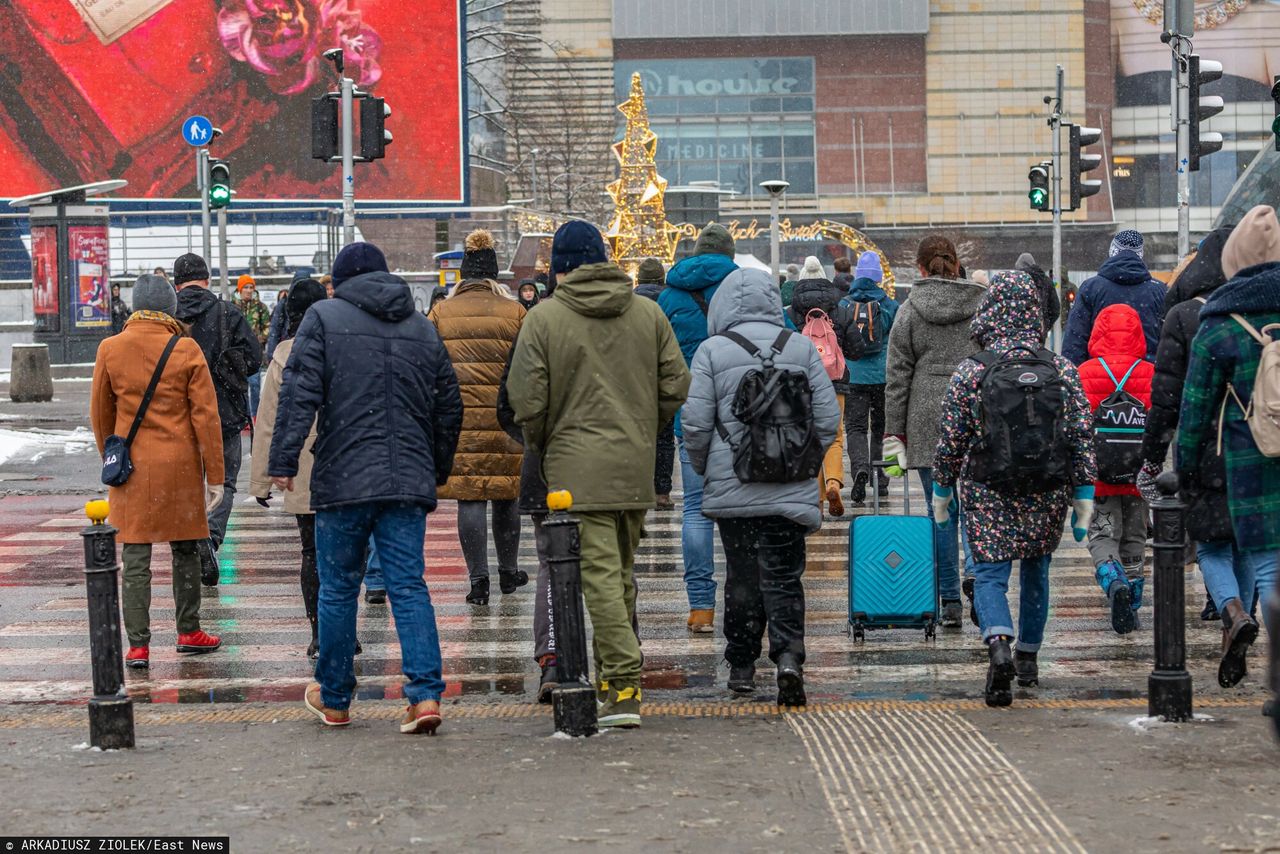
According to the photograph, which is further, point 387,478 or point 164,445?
point 164,445

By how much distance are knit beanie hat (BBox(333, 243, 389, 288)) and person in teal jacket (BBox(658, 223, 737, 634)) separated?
2080 mm

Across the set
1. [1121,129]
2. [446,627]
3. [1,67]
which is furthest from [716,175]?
[446,627]

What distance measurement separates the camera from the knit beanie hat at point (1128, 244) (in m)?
11.0

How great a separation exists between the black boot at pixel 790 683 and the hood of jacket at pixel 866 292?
8.08 meters

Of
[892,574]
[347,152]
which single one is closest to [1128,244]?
[892,574]

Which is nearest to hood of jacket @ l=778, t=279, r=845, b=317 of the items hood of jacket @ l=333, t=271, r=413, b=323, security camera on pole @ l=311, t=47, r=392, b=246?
hood of jacket @ l=333, t=271, r=413, b=323

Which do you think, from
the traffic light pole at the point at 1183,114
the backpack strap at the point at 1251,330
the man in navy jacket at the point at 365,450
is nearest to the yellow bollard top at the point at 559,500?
the man in navy jacket at the point at 365,450

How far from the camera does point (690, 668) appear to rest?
8953mm

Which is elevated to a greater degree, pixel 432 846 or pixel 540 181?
pixel 540 181

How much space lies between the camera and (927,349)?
10.3 metres

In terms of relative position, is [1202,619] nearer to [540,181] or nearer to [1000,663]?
[1000,663]

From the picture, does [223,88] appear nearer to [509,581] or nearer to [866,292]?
[866,292]

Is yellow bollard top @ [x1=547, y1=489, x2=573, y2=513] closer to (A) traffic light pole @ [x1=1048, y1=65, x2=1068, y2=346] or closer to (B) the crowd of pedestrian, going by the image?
(B) the crowd of pedestrian

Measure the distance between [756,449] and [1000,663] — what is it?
1.33m
